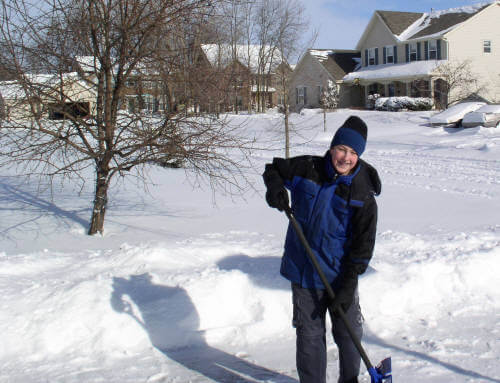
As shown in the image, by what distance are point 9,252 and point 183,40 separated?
3369 millimetres

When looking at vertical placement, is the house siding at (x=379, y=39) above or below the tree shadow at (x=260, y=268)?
above

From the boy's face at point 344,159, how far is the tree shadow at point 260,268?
2.09 metres

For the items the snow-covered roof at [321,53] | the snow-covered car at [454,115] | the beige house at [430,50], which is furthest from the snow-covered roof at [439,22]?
the snow-covered car at [454,115]

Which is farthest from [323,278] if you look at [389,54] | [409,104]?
[389,54]

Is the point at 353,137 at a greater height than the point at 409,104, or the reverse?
the point at 409,104

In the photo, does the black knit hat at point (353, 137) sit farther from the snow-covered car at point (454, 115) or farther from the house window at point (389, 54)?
the house window at point (389, 54)

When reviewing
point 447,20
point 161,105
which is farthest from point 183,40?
point 447,20

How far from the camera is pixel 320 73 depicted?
4209cm

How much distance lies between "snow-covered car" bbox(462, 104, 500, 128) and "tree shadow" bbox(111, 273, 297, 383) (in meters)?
20.2

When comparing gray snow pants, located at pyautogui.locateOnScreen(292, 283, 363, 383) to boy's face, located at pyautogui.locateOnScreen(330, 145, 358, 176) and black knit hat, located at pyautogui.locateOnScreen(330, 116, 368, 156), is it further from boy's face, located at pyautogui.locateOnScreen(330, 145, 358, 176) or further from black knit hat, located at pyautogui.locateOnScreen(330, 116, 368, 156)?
black knit hat, located at pyautogui.locateOnScreen(330, 116, 368, 156)

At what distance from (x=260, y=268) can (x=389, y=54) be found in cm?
3753

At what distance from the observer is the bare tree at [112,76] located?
6102 mm

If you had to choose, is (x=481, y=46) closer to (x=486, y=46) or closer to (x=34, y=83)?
(x=486, y=46)

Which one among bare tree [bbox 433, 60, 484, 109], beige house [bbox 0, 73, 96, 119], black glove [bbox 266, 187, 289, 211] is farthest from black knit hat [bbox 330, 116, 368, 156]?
bare tree [bbox 433, 60, 484, 109]
